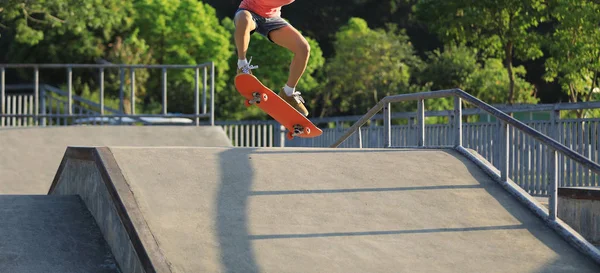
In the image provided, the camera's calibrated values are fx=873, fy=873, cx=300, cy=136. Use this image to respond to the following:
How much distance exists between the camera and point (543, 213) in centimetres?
727

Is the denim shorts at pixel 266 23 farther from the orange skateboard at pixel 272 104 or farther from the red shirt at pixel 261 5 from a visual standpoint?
the orange skateboard at pixel 272 104

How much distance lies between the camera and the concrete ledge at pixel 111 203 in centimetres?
575

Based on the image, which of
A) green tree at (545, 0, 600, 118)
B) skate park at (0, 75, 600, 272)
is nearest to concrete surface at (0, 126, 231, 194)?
skate park at (0, 75, 600, 272)

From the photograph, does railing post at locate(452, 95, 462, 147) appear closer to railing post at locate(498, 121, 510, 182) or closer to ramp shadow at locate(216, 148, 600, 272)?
ramp shadow at locate(216, 148, 600, 272)

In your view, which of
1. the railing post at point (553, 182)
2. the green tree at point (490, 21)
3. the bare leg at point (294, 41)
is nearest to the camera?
the railing post at point (553, 182)

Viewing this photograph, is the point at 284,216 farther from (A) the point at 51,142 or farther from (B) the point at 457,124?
(A) the point at 51,142

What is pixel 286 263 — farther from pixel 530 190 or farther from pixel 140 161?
pixel 530 190

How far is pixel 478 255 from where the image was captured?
6379 mm

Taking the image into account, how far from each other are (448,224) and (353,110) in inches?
1181

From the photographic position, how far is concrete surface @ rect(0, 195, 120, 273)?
596cm

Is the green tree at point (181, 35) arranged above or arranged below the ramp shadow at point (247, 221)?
above

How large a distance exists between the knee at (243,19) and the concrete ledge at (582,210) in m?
3.34

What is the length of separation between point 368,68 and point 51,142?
22962 millimetres

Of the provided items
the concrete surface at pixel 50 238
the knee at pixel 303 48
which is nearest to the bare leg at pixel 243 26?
the knee at pixel 303 48
